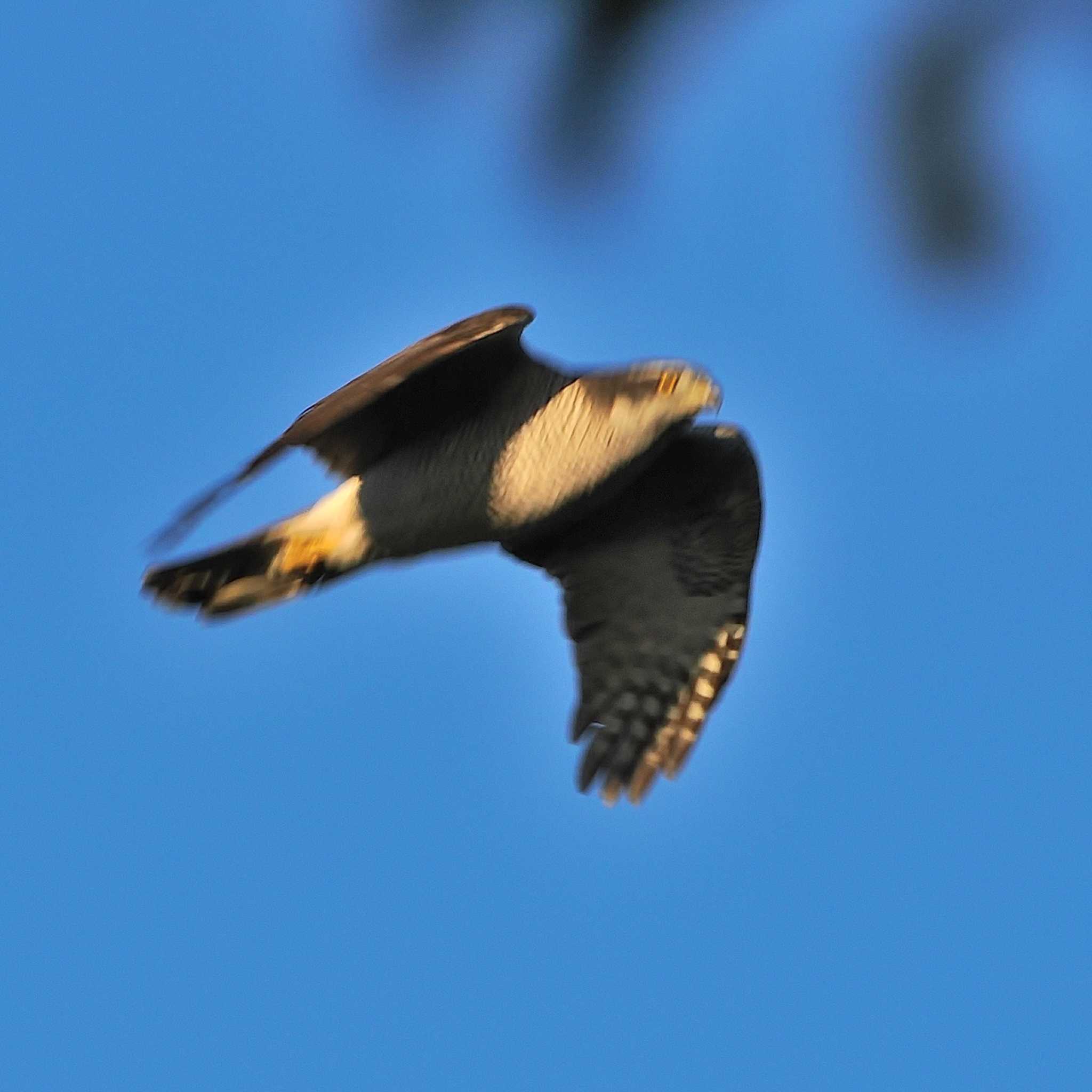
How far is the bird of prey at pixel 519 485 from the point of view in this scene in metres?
5.86

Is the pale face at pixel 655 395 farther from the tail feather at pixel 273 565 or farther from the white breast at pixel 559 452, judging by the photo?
the tail feather at pixel 273 565

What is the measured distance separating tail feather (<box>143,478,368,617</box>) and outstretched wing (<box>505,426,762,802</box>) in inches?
32.3

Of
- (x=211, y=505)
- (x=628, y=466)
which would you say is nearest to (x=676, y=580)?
(x=628, y=466)

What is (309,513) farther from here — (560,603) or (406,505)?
(560,603)

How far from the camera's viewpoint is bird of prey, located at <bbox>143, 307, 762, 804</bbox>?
5855 mm

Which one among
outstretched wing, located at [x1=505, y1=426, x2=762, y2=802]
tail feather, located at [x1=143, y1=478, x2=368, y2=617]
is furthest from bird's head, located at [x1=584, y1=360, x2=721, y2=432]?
tail feather, located at [x1=143, y1=478, x2=368, y2=617]

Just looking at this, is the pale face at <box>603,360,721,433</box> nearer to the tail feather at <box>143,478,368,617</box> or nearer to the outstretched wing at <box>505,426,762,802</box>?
the outstretched wing at <box>505,426,762,802</box>

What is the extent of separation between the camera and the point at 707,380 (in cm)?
593

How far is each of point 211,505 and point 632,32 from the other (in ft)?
10.4

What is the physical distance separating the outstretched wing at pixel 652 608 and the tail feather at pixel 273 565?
2.69 ft

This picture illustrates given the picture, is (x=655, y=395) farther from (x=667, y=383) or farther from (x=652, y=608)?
(x=652, y=608)

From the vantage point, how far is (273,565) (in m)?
6.19

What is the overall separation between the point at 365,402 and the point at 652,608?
2.17m

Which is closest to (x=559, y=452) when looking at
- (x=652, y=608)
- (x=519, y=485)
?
(x=519, y=485)
